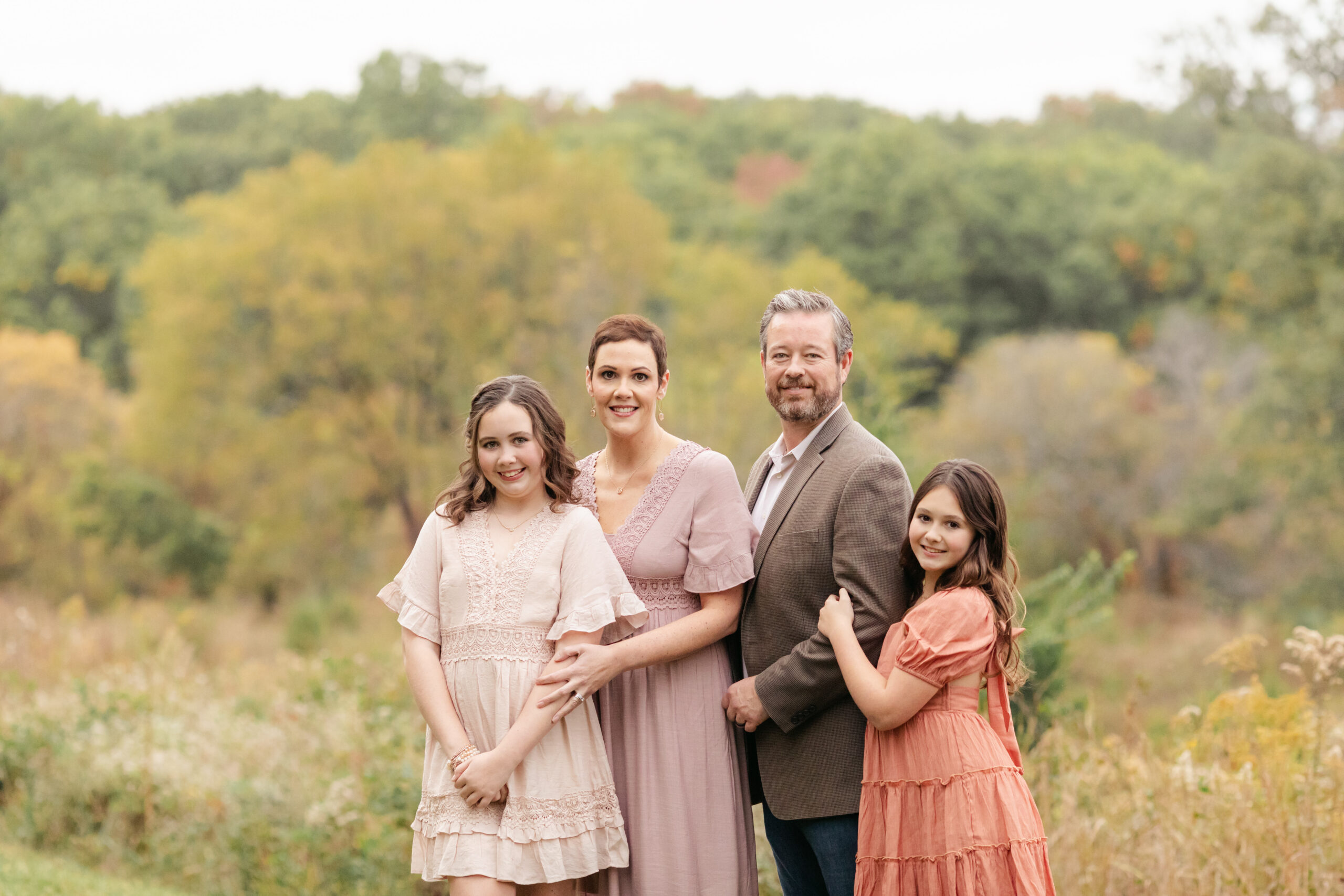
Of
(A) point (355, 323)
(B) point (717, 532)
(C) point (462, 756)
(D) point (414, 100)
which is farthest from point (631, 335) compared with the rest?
(D) point (414, 100)

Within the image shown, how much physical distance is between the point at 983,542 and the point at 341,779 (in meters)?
3.91

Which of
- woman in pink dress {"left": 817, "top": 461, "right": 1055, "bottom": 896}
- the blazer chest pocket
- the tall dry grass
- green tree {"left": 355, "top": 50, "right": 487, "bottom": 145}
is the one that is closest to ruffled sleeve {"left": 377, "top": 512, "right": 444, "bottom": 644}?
the blazer chest pocket

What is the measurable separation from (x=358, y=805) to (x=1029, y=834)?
3620mm

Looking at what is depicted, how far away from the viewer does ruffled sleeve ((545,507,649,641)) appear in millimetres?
3000

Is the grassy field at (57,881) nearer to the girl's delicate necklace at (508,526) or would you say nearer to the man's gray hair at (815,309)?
the girl's delicate necklace at (508,526)

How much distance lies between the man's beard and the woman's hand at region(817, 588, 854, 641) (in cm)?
51

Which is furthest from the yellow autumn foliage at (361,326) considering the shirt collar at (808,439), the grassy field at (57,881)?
the shirt collar at (808,439)

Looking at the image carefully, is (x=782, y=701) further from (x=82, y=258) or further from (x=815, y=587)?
(x=82, y=258)

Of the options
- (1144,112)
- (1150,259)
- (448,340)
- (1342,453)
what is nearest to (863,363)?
(1342,453)

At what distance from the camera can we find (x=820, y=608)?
315 cm

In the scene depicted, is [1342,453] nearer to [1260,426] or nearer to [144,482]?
[1260,426]

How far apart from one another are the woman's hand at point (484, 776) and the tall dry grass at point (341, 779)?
6.52ft

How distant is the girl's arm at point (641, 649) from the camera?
9.72 feet

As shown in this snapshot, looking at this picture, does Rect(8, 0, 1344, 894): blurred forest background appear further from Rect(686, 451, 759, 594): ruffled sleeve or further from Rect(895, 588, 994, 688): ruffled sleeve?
Rect(686, 451, 759, 594): ruffled sleeve
